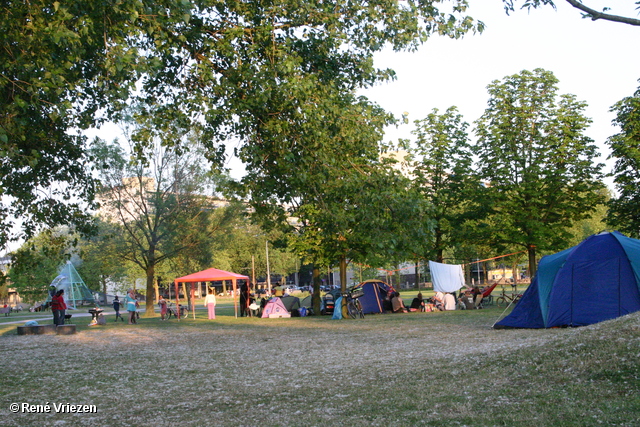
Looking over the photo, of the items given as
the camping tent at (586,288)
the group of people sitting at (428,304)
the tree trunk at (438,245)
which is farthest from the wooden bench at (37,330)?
the tree trunk at (438,245)

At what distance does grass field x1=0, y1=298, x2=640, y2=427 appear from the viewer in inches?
256

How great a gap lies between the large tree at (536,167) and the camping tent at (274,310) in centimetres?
1505

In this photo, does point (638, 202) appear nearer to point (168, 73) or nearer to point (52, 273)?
point (168, 73)

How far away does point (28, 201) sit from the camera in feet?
51.4

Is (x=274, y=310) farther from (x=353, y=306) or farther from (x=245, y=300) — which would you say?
(x=353, y=306)

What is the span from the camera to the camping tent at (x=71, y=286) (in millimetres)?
51688

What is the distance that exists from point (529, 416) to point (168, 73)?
36.1 ft

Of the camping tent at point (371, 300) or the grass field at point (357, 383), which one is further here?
the camping tent at point (371, 300)

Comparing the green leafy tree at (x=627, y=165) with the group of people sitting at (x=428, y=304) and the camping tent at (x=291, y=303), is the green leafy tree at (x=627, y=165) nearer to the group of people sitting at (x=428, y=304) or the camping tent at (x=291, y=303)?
the group of people sitting at (x=428, y=304)

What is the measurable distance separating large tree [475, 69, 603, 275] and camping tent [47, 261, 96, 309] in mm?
36351

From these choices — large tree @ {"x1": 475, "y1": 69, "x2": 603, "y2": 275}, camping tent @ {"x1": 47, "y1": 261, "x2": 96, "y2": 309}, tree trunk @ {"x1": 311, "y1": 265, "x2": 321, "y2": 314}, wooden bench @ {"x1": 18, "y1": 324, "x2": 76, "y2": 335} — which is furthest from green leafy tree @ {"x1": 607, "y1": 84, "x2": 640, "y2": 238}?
camping tent @ {"x1": 47, "y1": 261, "x2": 96, "y2": 309}

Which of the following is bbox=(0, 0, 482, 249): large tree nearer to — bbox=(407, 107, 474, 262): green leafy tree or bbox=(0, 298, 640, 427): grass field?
bbox=(0, 298, 640, 427): grass field

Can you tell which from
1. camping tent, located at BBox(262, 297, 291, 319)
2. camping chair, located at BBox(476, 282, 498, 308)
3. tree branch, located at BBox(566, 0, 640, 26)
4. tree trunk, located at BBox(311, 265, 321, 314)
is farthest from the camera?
Result: tree trunk, located at BBox(311, 265, 321, 314)

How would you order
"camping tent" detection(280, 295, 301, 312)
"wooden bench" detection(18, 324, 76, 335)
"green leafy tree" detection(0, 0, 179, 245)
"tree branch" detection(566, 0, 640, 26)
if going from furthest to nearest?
"camping tent" detection(280, 295, 301, 312)
"wooden bench" detection(18, 324, 76, 335)
"green leafy tree" detection(0, 0, 179, 245)
"tree branch" detection(566, 0, 640, 26)
